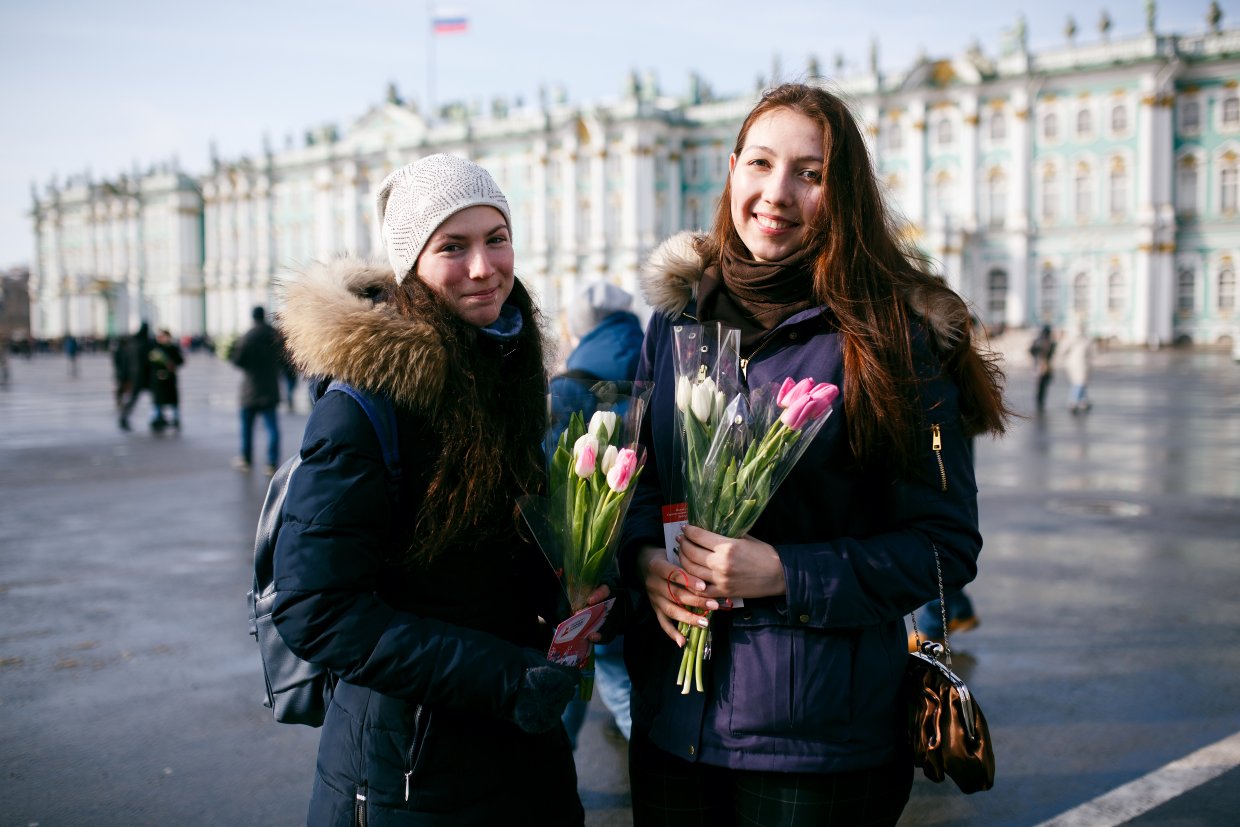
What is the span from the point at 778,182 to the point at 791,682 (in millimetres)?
1028

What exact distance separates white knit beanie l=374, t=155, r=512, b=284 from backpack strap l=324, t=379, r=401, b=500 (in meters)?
0.32

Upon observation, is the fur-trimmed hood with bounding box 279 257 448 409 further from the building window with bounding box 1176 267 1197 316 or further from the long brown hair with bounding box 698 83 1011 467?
the building window with bounding box 1176 267 1197 316

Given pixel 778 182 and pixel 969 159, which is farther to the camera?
pixel 969 159

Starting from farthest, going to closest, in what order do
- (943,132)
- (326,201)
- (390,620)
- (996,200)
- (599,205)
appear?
(326,201), (599,205), (943,132), (996,200), (390,620)

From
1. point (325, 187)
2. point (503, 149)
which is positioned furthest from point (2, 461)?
point (325, 187)

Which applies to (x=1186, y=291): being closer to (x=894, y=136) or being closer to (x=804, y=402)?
(x=894, y=136)

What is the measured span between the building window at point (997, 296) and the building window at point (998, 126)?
5823 millimetres

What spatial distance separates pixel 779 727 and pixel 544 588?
1.99 ft

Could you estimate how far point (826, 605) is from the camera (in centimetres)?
197

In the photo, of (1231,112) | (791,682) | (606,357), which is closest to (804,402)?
(791,682)

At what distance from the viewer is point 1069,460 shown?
12.3m

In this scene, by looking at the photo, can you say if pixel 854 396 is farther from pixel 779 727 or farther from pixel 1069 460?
pixel 1069 460

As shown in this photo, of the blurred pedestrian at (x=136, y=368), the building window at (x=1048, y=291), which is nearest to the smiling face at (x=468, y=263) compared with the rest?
the blurred pedestrian at (x=136, y=368)

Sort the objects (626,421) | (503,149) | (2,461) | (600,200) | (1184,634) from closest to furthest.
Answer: (626,421), (1184,634), (2,461), (600,200), (503,149)
